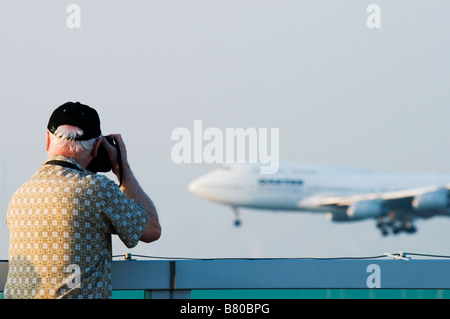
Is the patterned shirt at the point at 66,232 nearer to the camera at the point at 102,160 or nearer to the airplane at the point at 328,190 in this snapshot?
the camera at the point at 102,160

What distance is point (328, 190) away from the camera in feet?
102

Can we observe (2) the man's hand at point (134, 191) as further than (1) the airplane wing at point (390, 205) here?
No

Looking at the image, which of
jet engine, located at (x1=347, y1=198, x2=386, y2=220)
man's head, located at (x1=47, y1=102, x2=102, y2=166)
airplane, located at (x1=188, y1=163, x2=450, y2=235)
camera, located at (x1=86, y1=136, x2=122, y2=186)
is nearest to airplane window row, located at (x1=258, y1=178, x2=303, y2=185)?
airplane, located at (x1=188, y1=163, x2=450, y2=235)

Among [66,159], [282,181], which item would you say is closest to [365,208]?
[282,181]

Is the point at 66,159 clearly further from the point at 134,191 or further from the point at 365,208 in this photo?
the point at 365,208

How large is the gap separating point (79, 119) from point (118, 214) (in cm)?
22

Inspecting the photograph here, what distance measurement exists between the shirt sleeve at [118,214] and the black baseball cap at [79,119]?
0.36ft

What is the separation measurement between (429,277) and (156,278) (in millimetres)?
657

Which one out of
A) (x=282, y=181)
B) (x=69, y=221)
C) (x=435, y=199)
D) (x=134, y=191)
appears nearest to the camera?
(x=69, y=221)

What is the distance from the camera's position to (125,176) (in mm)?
1539

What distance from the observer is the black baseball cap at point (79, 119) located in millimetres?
1462

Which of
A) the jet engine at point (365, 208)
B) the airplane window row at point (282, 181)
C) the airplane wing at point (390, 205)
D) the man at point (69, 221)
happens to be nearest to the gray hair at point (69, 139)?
the man at point (69, 221)
